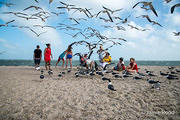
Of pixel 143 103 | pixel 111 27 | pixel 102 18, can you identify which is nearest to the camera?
pixel 143 103

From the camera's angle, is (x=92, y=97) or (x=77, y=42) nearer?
(x=92, y=97)

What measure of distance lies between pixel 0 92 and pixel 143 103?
17.8ft

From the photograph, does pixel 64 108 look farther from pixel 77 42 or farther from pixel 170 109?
pixel 77 42

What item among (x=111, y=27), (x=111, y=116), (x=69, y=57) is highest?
(x=111, y=27)

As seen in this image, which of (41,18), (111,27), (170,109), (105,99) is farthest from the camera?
(111,27)

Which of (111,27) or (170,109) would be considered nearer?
(170,109)

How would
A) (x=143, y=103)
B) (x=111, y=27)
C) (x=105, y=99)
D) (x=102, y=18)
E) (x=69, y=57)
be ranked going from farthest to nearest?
(x=69, y=57)
(x=111, y=27)
(x=102, y=18)
(x=105, y=99)
(x=143, y=103)

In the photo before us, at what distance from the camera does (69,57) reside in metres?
12.2

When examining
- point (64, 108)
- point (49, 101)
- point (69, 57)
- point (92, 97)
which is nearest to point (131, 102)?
point (92, 97)

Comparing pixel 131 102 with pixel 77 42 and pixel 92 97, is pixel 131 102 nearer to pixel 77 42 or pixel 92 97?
pixel 92 97

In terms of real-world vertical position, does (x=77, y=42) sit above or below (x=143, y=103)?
above

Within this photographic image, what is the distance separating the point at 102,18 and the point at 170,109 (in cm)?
483

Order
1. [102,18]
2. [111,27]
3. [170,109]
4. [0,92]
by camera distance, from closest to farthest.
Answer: [170,109] → [0,92] → [102,18] → [111,27]

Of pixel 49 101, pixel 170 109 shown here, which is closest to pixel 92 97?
pixel 49 101
